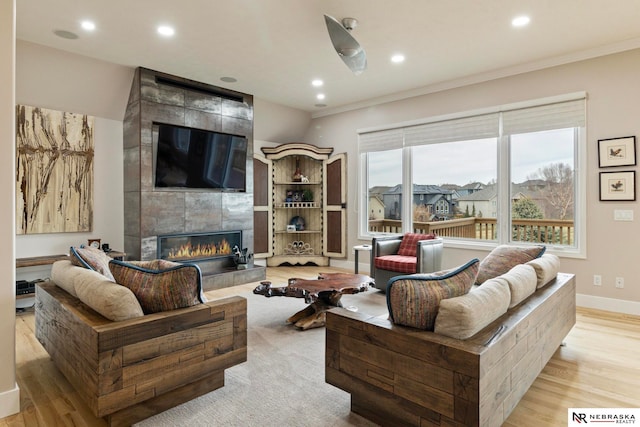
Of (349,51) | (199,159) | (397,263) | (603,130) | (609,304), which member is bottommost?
(609,304)

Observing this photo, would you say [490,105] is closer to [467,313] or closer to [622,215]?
[622,215]

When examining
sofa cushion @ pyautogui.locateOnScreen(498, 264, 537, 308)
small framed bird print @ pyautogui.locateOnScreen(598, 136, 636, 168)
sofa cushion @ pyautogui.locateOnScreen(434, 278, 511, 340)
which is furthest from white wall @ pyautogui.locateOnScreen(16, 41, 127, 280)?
small framed bird print @ pyautogui.locateOnScreen(598, 136, 636, 168)

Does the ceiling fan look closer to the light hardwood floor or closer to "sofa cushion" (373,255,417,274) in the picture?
"sofa cushion" (373,255,417,274)

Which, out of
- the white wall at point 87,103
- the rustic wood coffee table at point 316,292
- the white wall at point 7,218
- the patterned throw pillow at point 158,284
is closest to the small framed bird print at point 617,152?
the rustic wood coffee table at point 316,292

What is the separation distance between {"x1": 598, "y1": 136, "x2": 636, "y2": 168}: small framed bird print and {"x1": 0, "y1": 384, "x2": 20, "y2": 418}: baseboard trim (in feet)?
17.5

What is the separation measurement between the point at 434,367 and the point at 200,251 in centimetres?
440

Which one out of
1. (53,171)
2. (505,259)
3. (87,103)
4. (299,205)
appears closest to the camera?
(505,259)

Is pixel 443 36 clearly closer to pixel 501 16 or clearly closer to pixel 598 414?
pixel 501 16

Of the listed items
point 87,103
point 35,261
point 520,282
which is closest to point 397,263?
point 520,282

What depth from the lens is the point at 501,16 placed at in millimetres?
3348

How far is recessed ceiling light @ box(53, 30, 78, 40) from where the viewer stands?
3.69 m

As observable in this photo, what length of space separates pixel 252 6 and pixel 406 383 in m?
3.13

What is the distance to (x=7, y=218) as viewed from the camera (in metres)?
2.04

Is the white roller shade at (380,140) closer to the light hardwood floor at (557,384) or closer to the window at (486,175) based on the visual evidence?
the window at (486,175)
